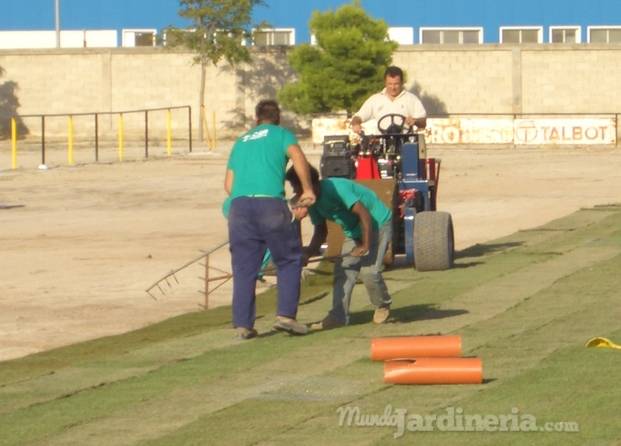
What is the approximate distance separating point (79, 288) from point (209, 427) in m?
6.33

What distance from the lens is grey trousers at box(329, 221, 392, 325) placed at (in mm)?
8938

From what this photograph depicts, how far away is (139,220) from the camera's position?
1891 centimetres

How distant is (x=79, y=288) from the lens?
12.1 metres

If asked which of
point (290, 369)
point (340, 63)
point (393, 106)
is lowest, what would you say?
point (290, 369)

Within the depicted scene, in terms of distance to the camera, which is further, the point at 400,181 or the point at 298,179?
the point at 400,181

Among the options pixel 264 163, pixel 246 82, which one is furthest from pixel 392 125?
pixel 246 82

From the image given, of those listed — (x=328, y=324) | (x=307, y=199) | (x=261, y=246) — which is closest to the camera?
(x=307, y=199)

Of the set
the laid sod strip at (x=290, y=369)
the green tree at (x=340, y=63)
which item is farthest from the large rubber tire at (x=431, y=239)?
the green tree at (x=340, y=63)

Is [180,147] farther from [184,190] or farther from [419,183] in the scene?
[419,183]

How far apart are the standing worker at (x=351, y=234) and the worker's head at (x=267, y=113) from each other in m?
0.40

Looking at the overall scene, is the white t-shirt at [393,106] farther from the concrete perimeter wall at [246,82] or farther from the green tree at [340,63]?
the concrete perimeter wall at [246,82]

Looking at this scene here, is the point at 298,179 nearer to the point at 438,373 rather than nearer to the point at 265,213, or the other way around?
the point at 265,213

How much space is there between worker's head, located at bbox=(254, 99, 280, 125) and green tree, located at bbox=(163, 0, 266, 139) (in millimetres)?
37175

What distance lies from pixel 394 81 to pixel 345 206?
435cm
